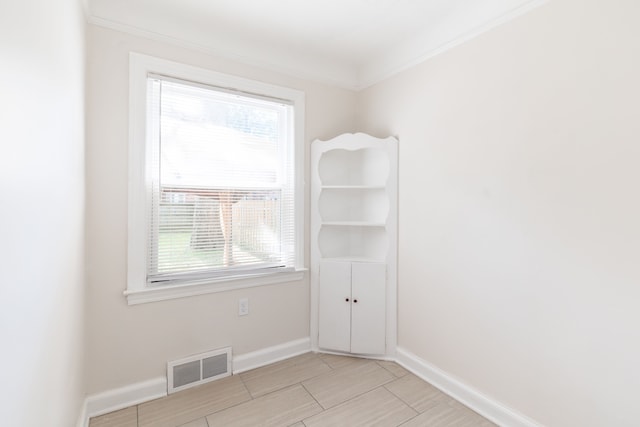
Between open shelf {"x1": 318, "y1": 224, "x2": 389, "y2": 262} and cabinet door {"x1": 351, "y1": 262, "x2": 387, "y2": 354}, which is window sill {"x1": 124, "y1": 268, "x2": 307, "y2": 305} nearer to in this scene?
open shelf {"x1": 318, "y1": 224, "x2": 389, "y2": 262}

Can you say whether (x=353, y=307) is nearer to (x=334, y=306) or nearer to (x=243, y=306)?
(x=334, y=306)

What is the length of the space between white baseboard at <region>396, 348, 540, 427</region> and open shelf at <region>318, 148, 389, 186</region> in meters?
1.42

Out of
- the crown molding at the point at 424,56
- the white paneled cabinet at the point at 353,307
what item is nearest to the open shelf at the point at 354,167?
the crown molding at the point at 424,56

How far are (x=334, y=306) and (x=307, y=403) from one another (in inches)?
30.7

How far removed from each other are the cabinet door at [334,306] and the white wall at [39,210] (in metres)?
1.64

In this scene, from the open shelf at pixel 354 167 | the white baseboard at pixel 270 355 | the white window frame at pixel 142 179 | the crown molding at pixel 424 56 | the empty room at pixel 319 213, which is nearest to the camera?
the empty room at pixel 319 213

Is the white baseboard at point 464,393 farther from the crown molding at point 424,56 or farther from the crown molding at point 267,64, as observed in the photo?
the crown molding at point 267,64

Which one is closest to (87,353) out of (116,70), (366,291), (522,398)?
(116,70)

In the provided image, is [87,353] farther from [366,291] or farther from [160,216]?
[366,291]

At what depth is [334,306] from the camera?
256cm

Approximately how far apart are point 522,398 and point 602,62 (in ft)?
5.74

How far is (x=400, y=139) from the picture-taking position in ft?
8.07

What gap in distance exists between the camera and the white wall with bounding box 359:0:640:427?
136 centimetres

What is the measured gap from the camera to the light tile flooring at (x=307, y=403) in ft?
5.85
